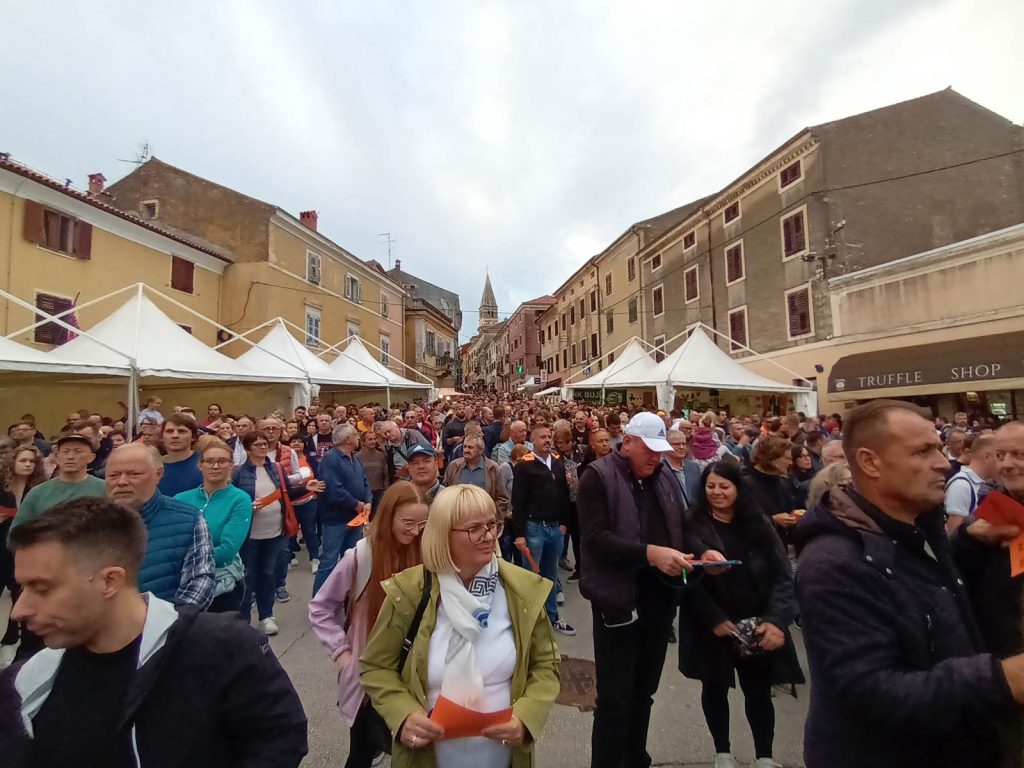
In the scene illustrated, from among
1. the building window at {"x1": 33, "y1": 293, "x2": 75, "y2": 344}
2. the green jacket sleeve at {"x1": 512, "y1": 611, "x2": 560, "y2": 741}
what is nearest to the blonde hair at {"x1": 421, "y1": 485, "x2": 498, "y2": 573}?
the green jacket sleeve at {"x1": 512, "y1": 611, "x2": 560, "y2": 741}

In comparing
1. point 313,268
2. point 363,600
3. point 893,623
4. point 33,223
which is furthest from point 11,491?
point 313,268

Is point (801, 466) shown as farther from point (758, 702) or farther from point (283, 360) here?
point (283, 360)

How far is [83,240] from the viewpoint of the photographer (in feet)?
49.2

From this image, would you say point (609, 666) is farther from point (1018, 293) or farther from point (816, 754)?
point (1018, 293)

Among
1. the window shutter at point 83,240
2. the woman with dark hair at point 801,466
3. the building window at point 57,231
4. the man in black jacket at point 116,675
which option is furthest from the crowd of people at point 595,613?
the window shutter at point 83,240

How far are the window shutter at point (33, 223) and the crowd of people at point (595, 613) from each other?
14.4 metres

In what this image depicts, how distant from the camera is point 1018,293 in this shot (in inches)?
464

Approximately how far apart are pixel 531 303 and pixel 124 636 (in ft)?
179

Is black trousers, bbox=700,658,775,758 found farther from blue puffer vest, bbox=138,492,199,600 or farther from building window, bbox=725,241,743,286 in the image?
building window, bbox=725,241,743,286

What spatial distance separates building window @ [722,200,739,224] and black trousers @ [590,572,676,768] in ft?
72.5

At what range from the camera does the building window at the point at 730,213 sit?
69.9ft

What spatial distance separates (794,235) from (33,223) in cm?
2352

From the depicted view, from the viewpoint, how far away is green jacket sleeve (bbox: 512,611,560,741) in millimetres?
1781

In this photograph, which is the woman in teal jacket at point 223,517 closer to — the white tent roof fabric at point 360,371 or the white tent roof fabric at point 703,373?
the white tent roof fabric at point 360,371
